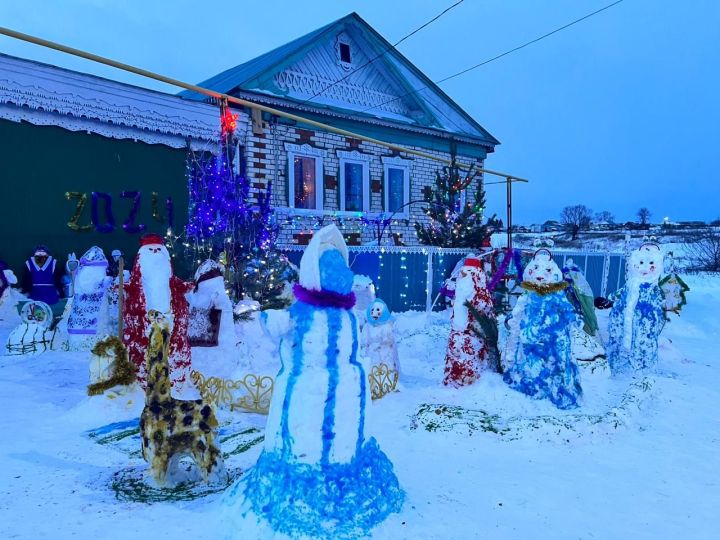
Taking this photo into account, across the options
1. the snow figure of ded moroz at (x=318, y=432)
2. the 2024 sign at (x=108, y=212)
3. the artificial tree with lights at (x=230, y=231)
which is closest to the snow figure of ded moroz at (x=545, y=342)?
the snow figure of ded moroz at (x=318, y=432)

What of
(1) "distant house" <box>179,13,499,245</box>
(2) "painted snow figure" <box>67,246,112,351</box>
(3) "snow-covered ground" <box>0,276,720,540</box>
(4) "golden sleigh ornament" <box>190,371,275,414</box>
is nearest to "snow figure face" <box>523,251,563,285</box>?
(3) "snow-covered ground" <box>0,276,720,540</box>

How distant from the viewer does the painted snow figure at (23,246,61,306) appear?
9.61 metres

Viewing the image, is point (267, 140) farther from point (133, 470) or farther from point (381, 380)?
point (133, 470)

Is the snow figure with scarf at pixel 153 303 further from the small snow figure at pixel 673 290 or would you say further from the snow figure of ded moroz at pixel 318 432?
the small snow figure at pixel 673 290

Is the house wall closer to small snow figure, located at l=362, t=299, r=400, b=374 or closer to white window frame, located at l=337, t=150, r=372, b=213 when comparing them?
white window frame, located at l=337, t=150, r=372, b=213

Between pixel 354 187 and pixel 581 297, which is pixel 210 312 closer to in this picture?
pixel 581 297

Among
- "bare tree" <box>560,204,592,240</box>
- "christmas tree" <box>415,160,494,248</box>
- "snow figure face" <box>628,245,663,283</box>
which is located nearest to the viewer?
"snow figure face" <box>628,245,663,283</box>

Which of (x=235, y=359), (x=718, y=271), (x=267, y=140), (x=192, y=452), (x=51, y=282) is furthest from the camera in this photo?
(x=718, y=271)

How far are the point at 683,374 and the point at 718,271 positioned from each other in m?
15.5

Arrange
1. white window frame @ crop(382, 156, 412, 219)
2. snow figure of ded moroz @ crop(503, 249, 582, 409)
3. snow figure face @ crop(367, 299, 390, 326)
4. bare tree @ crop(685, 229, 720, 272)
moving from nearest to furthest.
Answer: snow figure of ded moroz @ crop(503, 249, 582, 409)
snow figure face @ crop(367, 299, 390, 326)
white window frame @ crop(382, 156, 412, 219)
bare tree @ crop(685, 229, 720, 272)

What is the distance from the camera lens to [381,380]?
6.33 m

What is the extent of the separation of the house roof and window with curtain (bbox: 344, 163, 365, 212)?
1.43 m

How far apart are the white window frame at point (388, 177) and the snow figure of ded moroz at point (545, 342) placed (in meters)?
10.3

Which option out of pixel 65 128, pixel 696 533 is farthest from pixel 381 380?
pixel 65 128
